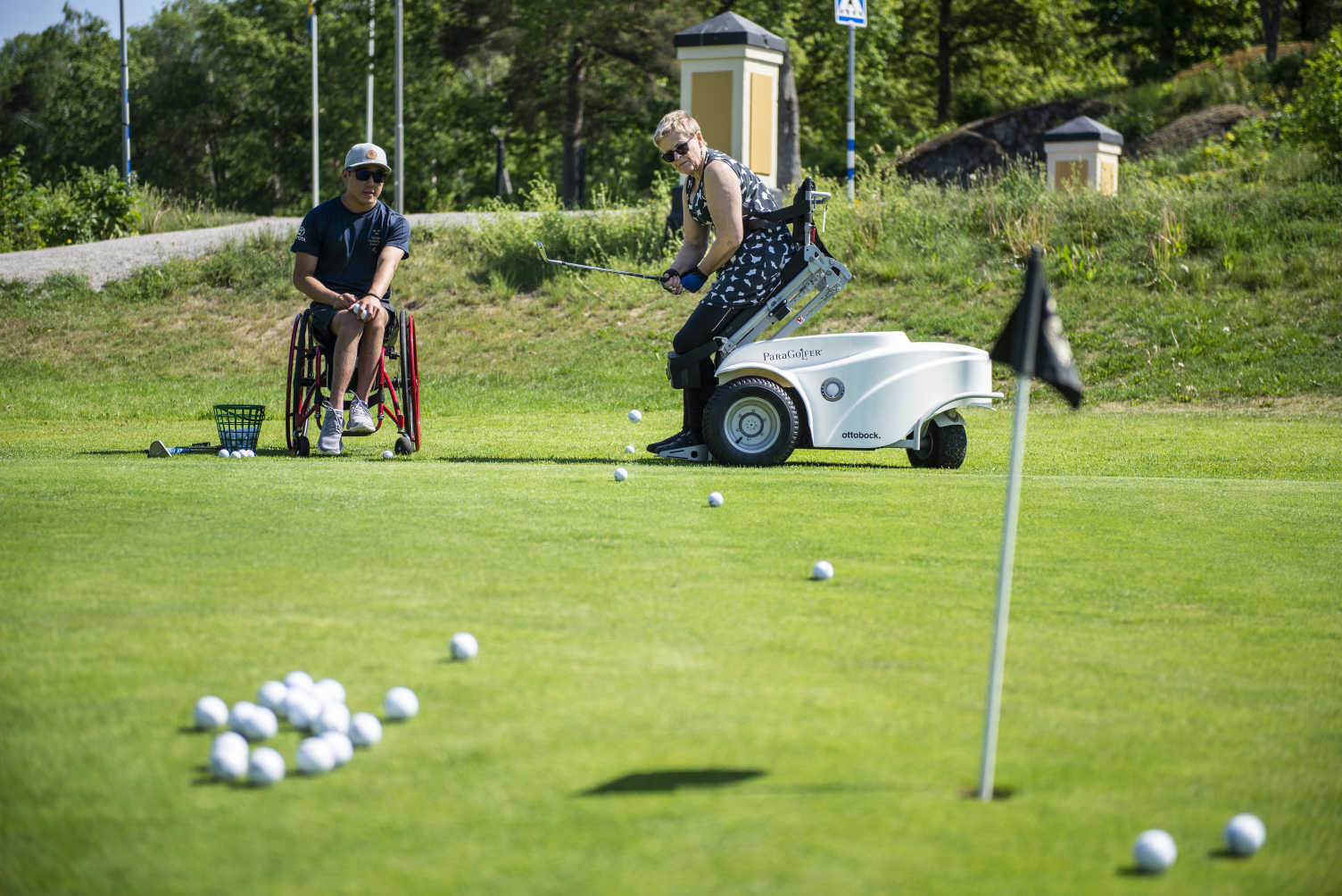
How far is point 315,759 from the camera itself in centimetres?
267

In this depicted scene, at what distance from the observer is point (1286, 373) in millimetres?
13070

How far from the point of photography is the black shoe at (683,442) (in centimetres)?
823

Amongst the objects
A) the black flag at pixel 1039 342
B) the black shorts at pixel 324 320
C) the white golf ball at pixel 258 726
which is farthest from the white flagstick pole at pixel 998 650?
the black shorts at pixel 324 320

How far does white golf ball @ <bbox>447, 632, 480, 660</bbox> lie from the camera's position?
3.48 metres

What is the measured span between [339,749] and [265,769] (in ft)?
0.51

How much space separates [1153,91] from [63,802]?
3272cm

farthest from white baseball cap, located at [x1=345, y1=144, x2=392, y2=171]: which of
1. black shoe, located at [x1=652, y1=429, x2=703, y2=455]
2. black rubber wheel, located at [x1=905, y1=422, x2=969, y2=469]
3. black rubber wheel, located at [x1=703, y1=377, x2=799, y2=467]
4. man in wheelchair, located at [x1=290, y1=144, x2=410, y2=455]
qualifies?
black rubber wheel, located at [x1=905, y1=422, x2=969, y2=469]

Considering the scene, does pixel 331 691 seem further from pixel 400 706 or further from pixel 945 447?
pixel 945 447

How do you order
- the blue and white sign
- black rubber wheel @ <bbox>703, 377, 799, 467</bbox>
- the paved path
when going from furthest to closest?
the blue and white sign → the paved path → black rubber wheel @ <bbox>703, 377, 799, 467</bbox>

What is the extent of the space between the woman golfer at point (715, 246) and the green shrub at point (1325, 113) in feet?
40.1

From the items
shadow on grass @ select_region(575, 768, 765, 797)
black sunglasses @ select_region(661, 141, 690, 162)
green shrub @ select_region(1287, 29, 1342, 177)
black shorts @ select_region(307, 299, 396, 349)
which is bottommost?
shadow on grass @ select_region(575, 768, 765, 797)

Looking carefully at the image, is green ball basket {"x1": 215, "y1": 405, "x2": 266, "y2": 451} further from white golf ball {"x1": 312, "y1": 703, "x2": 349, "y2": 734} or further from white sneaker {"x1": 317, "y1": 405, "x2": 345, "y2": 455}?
white golf ball {"x1": 312, "y1": 703, "x2": 349, "y2": 734}

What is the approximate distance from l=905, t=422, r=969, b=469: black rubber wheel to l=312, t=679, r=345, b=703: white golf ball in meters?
5.68

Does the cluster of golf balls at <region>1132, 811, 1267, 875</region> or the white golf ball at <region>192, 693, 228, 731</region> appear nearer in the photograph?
the cluster of golf balls at <region>1132, 811, 1267, 875</region>
